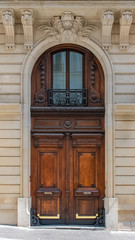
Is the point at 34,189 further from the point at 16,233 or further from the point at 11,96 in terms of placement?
the point at 11,96

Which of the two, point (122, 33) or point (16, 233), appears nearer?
point (16, 233)

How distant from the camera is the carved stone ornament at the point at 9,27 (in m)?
7.23

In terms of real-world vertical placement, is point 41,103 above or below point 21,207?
above

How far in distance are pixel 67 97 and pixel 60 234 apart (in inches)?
158

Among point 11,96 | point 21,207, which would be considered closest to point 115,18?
point 11,96

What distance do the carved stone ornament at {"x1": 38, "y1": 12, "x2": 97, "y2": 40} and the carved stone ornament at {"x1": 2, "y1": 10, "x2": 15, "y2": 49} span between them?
0.83 m

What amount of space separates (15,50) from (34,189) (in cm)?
429

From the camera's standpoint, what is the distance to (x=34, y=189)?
787 cm

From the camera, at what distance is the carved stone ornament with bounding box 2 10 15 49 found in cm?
723

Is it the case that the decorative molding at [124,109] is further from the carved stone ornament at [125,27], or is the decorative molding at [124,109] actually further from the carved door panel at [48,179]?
the carved door panel at [48,179]

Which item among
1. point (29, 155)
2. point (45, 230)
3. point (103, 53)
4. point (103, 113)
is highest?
point (103, 53)

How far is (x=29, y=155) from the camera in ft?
25.3

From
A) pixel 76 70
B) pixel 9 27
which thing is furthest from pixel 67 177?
pixel 9 27

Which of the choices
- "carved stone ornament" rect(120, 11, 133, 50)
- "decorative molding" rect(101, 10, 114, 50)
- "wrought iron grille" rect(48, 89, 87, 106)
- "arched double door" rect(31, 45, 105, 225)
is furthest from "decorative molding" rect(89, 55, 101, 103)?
"carved stone ornament" rect(120, 11, 133, 50)
